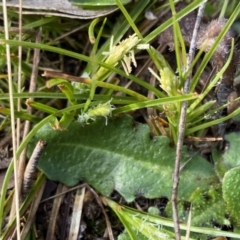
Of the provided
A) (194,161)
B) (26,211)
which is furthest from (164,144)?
(26,211)

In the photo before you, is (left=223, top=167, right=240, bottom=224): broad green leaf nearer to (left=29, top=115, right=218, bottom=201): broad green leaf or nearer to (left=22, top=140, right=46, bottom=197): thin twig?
(left=29, top=115, right=218, bottom=201): broad green leaf

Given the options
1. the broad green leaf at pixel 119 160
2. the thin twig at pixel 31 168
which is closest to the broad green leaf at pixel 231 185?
the broad green leaf at pixel 119 160

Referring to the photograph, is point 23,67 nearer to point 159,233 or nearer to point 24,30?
point 24,30

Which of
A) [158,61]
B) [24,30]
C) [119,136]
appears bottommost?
[119,136]

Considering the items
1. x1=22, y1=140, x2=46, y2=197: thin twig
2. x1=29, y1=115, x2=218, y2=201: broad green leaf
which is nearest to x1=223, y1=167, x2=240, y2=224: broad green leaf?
x1=29, y1=115, x2=218, y2=201: broad green leaf

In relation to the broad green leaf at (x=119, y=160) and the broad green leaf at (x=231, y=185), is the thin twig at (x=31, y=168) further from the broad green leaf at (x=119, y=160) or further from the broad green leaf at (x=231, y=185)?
the broad green leaf at (x=231, y=185)

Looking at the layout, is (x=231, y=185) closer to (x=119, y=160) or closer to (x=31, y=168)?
(x=119, y=160)


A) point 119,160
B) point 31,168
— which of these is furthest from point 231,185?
point 31,168

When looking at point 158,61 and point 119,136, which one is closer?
point 158,61
